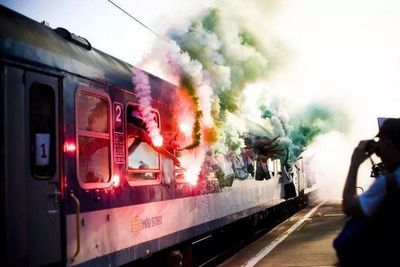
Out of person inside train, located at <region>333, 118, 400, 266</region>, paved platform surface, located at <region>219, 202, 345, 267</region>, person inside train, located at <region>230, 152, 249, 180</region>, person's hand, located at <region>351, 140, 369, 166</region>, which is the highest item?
person inside train, located at <region>230, 152, 249, 180</region>

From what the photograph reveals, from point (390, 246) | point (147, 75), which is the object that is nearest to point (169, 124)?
point (147, 75)

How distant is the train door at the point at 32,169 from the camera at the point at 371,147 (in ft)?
9.59

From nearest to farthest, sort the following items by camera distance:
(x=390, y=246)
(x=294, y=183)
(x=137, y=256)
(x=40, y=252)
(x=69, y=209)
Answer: (x=390, y=246) → (x=40, y=252) → (x=69, y=209) → (x=137, y=256) → (x=294, y=183)

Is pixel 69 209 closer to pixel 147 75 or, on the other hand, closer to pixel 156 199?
pixel 156 199

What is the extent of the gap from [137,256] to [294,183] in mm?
15332

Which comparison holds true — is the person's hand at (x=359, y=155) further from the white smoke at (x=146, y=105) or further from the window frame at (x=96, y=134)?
the white smoke at (x=146, y=105)

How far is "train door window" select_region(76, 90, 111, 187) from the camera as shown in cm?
561

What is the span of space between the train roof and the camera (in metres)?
3.14

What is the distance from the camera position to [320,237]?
12.9 meters

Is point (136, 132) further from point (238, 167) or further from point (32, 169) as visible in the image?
point (238, 167)

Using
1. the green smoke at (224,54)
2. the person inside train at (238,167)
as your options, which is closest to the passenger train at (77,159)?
the green smoke at (224,54)

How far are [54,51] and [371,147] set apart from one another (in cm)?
357

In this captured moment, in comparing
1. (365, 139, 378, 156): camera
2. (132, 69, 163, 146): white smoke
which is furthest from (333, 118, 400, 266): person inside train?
(132, 69, 163, 146): white smoke

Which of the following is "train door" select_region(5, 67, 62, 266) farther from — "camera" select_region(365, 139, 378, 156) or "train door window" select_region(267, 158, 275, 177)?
"train door window" select_region(267, 158, 275, 177)
